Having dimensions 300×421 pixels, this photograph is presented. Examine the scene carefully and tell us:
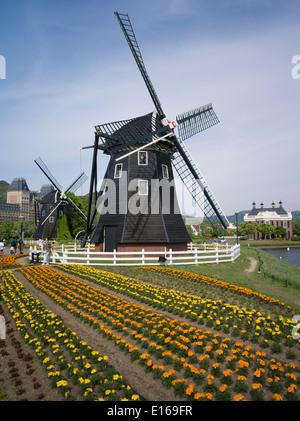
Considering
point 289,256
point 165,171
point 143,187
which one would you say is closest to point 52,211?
point 165,171

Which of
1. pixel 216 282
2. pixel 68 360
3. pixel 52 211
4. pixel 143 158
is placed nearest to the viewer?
pixel 68 360

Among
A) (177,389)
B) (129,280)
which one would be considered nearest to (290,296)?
(129,280)

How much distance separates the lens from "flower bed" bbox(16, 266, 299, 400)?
15.8 ft

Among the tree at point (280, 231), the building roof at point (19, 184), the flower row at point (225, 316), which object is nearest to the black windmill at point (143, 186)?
the flower row at point (225, 316)

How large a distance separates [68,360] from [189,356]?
2.59 m

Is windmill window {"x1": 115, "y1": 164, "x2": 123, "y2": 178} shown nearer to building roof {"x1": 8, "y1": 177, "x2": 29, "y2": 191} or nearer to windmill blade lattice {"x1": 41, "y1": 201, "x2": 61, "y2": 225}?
windmill blade lattice {"x1": 41, "y1": 201, "x2": 61, "y2": 225}

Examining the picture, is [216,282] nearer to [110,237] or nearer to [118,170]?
[110,237]

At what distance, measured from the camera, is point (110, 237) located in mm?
20516

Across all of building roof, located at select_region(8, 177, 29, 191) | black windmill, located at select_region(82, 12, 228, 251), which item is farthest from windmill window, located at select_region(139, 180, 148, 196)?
building roof, located at select_region(8, 177, 29, 191)

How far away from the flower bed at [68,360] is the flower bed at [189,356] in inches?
29.7

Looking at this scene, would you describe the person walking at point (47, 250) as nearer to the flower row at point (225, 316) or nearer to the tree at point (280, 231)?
the flower row at point (225, 316)

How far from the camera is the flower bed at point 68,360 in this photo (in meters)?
4.80

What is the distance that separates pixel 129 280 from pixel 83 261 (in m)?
7.24
